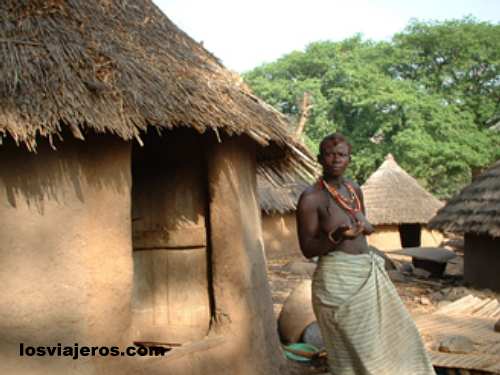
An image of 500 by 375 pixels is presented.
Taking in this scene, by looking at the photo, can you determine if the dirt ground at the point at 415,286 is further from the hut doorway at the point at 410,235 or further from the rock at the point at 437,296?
the hut doorway at the point at 410,235

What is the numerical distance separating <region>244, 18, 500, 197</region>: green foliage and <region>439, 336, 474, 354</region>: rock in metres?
16.4

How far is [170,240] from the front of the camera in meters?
4.84

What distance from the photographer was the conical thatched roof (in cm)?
1834

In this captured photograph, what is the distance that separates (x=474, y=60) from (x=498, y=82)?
56.3 inches

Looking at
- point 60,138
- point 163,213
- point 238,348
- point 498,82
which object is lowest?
point 238,348

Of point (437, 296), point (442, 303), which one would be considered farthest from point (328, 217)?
point (437, 296)

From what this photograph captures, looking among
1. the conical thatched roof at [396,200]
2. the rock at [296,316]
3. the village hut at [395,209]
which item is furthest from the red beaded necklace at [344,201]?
the conical thatched roof at [396,200]

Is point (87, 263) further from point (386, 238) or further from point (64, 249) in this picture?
point (386, 238)

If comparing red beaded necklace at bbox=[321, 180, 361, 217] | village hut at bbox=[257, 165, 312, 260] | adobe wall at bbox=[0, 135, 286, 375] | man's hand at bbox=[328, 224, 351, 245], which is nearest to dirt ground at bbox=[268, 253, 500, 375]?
village hut at bbox=[257, 165, 312, 260]

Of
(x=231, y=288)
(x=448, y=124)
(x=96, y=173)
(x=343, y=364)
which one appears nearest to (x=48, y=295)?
(x=96, y=173)

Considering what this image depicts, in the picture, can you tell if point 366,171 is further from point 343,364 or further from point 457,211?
point 343,364

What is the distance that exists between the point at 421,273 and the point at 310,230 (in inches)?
402

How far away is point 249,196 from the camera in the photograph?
4672 millimetres

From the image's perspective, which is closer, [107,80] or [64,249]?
[64,249]
